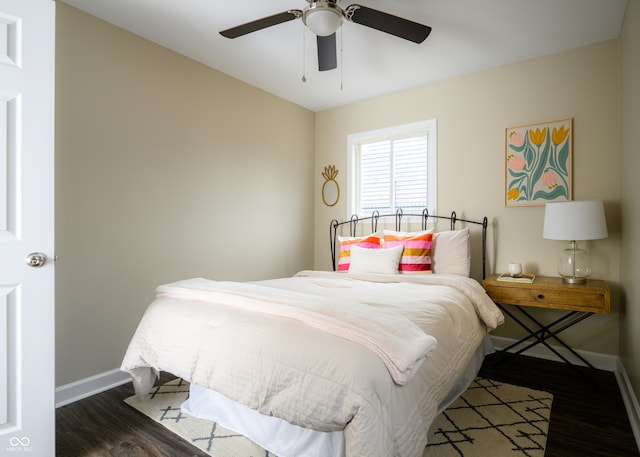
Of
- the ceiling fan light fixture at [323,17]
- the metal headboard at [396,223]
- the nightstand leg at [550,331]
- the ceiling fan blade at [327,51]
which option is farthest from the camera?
the metal headboard at [396,223]

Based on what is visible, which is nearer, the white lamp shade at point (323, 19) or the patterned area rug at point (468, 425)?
the patterned area rug at point (468, 425)

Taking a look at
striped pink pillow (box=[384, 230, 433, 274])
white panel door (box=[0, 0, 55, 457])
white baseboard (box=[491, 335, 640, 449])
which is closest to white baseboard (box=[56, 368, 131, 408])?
white panel door (box=[0, 0, 55, 457])

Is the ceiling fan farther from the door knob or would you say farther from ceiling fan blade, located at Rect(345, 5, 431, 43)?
the door knob

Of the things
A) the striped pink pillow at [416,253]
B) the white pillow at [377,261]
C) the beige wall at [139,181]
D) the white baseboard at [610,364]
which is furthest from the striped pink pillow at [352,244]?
the white baseboard at [610,364]

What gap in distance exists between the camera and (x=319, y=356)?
55.7 inches

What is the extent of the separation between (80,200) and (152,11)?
141 centimetres

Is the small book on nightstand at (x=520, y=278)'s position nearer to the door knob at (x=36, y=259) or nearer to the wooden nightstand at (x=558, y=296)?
the wooden nightstand at (x=558, y=296)

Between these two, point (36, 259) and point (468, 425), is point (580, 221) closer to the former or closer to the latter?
point (468, 425)

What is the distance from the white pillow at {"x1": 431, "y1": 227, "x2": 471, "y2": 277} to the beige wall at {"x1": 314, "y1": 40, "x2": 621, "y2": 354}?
0.34 m

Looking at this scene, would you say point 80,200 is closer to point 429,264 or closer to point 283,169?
point 283,169

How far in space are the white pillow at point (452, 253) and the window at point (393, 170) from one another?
0.52 meters

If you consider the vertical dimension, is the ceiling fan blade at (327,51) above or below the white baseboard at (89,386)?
above

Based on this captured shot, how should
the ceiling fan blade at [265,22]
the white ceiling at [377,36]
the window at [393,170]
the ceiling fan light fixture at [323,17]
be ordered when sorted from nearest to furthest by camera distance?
the ceiling fan light fixture at [323,17] → the ceiling fan blade at [265,22] → the white ceiling at [377,36] → the window at [393,170]

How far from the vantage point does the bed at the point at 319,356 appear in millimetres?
1330
